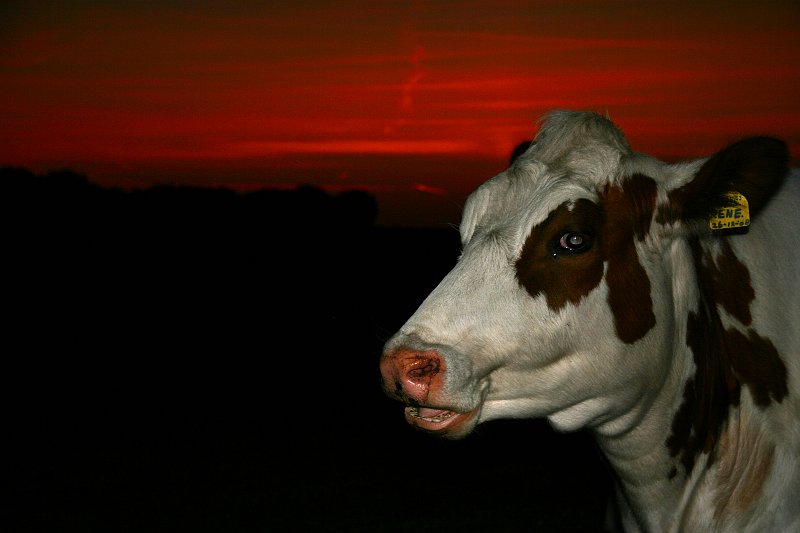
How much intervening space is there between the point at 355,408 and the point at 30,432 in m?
3.28

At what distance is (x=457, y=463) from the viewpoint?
7379mm

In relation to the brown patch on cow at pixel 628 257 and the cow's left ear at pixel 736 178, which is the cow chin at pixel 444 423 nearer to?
the brown patch on cow at pixel 628 257

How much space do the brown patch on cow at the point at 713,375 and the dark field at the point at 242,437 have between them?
814 millimetres

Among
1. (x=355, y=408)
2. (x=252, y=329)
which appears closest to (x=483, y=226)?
(x=355, y=408)

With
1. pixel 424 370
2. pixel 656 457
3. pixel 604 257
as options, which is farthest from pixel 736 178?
pixel 424 370

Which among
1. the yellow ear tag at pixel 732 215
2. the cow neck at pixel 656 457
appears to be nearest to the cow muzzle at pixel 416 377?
the cow neck at pixel 656 457

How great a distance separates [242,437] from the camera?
8367 mm

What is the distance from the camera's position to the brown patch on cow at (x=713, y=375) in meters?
3.35

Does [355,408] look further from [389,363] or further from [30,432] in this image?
[389,363]

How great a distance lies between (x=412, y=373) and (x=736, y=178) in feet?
4.61

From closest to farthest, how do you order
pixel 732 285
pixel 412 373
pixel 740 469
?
pixel 412 373 → pixel 740 469 → pixel 732 285

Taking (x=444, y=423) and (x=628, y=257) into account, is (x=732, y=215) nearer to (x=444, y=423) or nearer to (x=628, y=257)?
(x=628, y=257)

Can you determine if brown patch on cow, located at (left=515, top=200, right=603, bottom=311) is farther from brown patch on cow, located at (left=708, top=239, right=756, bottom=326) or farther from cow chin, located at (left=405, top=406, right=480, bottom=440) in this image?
brown patch on cow, located at (left=708, top=239, right=756, bottom=326)

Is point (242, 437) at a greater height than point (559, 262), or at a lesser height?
lesser
